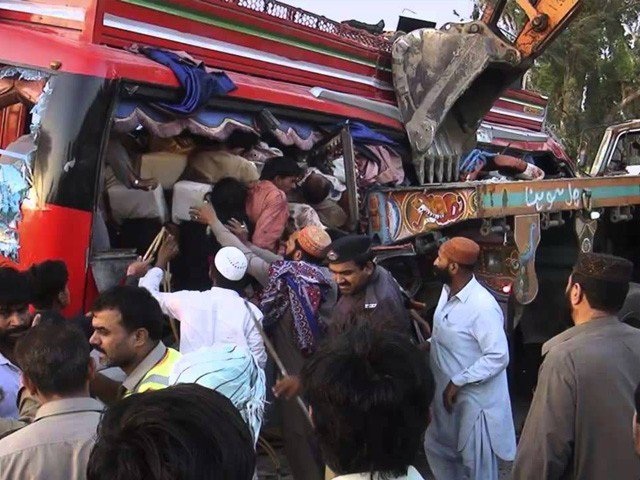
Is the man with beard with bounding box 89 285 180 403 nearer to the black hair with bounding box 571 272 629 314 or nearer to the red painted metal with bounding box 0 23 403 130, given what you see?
the black hair with bounding box 571 272 629 314

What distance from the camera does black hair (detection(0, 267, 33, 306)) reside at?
3.50 m

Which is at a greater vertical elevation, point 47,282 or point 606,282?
point 606,282

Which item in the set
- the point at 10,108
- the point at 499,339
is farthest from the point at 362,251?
the point at 10,108

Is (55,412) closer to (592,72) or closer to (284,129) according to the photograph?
(284,129)

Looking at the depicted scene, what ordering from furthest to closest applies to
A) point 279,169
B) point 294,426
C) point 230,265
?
point 279,169
point 294,426
point 230,265

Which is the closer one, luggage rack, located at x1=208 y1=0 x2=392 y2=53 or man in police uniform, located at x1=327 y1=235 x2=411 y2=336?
man in police uniform, located at x1=327 y1=235 x2=411 y2=336

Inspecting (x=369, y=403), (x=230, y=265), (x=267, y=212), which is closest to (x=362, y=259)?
(x=230, y=265)

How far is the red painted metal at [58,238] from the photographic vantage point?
4023mm

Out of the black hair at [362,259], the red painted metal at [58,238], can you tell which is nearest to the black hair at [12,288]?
the red painted metal at [58,238]

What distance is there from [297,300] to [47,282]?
1.28 m

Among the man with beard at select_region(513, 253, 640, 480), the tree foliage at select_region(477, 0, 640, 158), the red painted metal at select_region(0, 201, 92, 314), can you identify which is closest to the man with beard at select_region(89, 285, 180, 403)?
the red painted metal at select_region(0, 201, 92, 314)

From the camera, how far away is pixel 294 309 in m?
4.41

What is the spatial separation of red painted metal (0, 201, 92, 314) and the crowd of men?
0.77 ft

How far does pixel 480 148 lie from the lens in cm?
827
